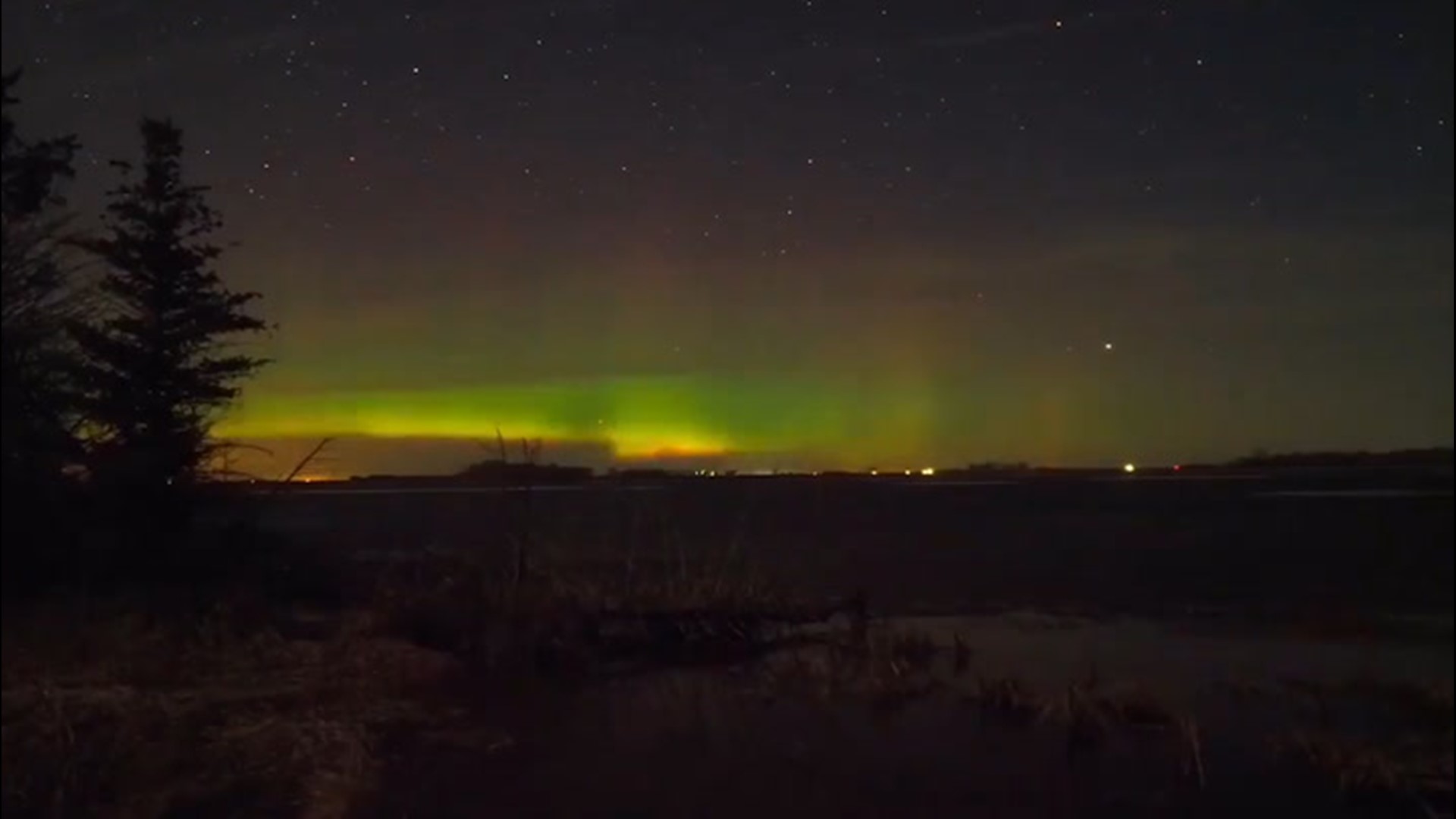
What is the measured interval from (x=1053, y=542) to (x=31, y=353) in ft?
55.2

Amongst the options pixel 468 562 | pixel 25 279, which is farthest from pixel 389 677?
pixel 25 279

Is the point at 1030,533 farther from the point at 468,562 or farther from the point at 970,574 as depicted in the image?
the point at 468,562

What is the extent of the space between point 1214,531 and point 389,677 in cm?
1028

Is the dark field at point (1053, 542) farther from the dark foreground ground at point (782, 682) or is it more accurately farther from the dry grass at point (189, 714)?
the dry grass at point (189, 714)

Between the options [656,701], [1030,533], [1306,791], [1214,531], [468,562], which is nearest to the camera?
[1306,791]

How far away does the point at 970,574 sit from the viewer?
22375 millimetres

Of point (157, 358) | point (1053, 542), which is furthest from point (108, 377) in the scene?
point (1053, 542)

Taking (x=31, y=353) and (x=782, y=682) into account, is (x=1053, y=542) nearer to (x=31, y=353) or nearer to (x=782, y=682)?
(x=782, y=682)

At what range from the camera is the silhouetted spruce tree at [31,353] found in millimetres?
14023

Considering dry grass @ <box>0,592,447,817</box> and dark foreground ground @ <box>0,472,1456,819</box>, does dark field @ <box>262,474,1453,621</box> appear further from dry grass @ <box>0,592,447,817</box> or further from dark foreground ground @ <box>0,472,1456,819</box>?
dry grass @ <box>0,592,447,817</box>

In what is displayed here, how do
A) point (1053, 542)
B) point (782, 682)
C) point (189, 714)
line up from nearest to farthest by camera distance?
1. point (189, 714)
2. point (782, 682)
3. point (1053, 542)

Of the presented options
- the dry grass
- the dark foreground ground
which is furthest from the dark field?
the dry grass

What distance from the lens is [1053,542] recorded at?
79.7 feet

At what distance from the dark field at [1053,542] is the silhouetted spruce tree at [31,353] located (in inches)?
237
